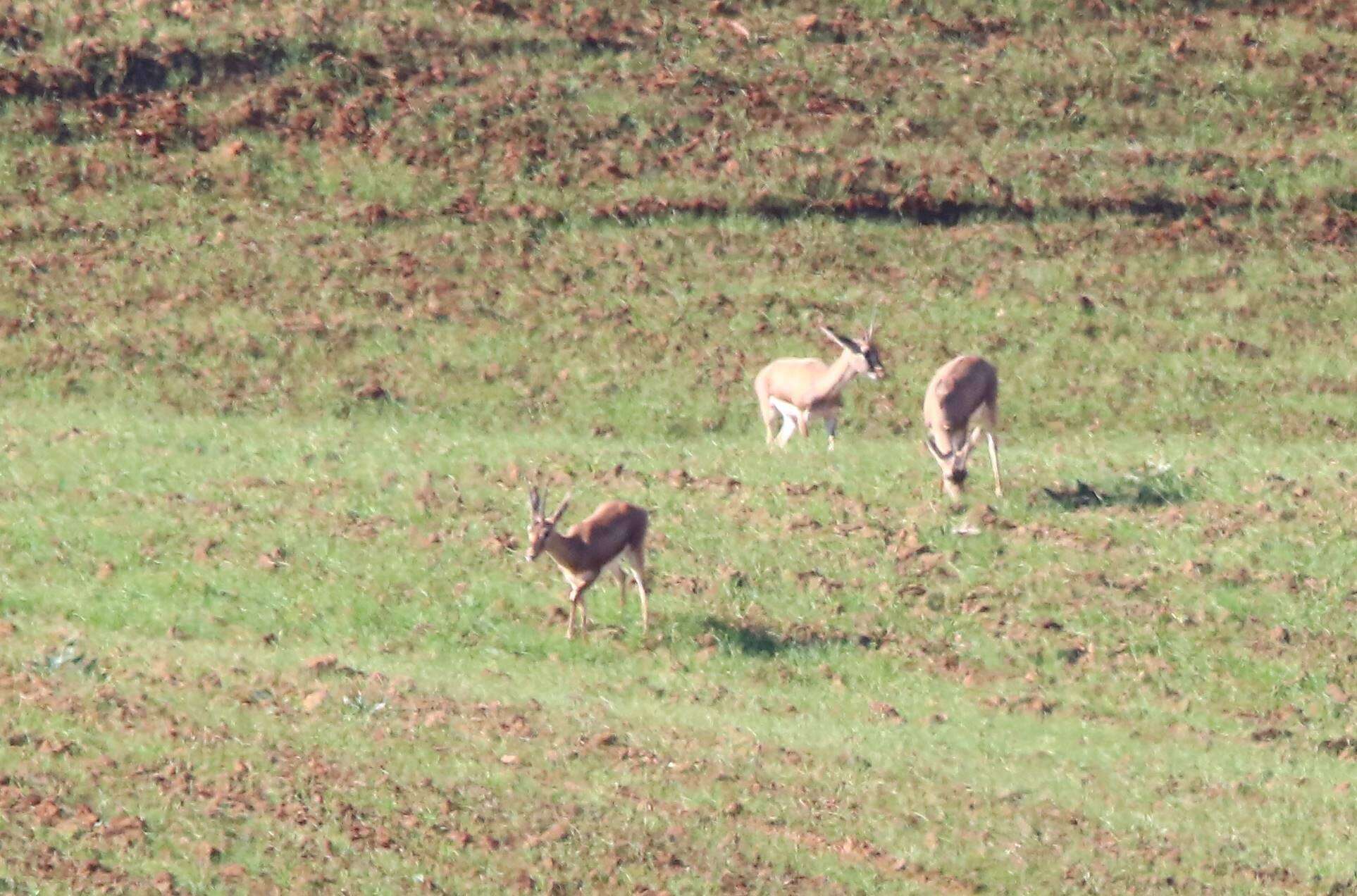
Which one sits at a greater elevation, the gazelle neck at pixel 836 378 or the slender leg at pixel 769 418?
the gazelle neck at pixel 836 378

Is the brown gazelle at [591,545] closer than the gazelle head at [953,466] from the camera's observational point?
Yes

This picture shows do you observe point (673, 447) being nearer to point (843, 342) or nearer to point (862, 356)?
point (843, 342)

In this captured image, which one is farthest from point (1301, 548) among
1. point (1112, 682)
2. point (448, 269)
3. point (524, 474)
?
point (448, 269)

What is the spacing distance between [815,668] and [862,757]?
247 centimetres

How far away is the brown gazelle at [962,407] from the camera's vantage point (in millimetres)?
23406

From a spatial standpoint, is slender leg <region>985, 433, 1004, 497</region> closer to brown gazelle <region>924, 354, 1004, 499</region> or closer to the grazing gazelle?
brown gazelle <region>924, 354, 1004, 499</region>

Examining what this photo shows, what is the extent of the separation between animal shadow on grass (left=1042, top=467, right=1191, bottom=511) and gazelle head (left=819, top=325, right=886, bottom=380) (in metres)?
A: 3.72

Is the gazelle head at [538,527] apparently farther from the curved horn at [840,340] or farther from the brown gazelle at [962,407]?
the curved horn at [840,340]

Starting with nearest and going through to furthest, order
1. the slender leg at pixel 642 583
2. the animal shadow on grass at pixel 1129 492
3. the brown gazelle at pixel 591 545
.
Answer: the brown gazelle at pixel 591 545, the slender leg at pixel 642 583, the animal shadow on grass at pixel 1129 492

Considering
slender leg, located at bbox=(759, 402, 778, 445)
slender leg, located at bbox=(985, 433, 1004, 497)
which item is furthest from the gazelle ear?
slender leg, located at bbox=(985, 433, 1004, 497)

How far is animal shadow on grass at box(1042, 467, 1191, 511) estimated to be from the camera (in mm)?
22156

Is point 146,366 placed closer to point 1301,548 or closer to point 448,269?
point 448,269

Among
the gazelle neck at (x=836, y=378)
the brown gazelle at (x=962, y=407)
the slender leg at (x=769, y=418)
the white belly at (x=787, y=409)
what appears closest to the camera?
the brown gazelle at (x=962, y=407)

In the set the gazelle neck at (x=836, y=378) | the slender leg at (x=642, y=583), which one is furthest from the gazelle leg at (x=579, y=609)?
the gazelle neck at (x=836, y=378)
